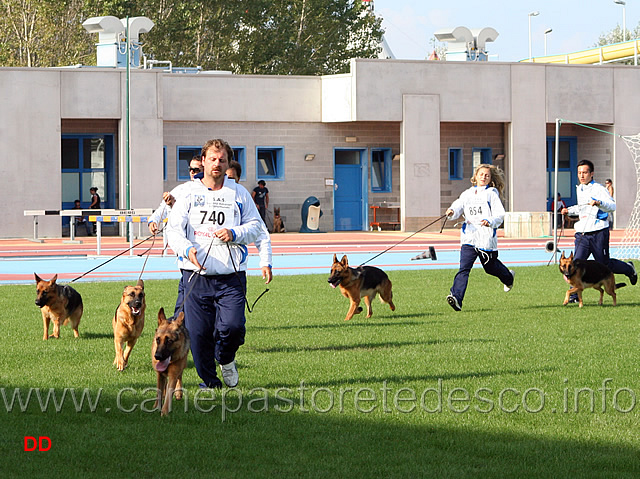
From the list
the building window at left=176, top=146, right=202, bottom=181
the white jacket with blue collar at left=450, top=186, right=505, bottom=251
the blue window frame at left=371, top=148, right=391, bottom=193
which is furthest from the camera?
the blue window frame at left=371, top=148, right=391, bottom=193

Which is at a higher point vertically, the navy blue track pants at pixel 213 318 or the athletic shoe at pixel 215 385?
the navy blue track pants at pixel 213 318

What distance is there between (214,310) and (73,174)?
99.7ft

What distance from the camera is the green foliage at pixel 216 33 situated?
179 ft

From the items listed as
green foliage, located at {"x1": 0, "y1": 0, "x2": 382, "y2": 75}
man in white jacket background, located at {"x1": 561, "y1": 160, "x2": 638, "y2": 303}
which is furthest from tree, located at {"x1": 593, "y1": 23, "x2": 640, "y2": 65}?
man in white jacket background, located at {"x1": 561, "y1": 160, "x2": 638, "y2": 303}

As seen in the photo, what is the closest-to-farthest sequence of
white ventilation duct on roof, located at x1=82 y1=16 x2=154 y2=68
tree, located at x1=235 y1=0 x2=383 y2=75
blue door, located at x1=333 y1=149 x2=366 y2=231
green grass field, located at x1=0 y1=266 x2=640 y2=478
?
1. green grass field, located at x1=0 y1=266 x2=640 y2=478
2. white ventilation duct on roof, located at x1=82 y1=16 x2=154 y2=68
3. blue door, located at x1=333 y1=149 x2=366 y2=231
4. tree, located at x1=235 y1=0 x2=383 y2=75

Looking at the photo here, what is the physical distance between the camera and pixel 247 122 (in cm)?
3700

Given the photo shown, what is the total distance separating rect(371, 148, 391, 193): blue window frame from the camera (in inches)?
1549

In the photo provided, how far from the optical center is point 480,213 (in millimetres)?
13406

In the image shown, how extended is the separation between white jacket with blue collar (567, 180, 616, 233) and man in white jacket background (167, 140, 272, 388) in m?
7.61

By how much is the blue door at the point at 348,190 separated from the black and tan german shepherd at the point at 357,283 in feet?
82.5

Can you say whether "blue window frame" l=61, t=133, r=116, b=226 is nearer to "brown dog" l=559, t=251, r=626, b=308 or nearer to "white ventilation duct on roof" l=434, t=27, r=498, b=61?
"white ventilation duct on roof" l=434, t=27, r=498, b=61

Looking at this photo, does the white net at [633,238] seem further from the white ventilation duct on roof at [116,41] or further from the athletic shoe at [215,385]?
the athletic shoe at [215,385]

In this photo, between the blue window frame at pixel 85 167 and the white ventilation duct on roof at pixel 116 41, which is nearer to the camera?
the blue window frame at pixel 85 167

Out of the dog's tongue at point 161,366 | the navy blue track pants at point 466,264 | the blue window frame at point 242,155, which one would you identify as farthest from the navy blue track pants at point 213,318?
the blue window frame at point 242,155
